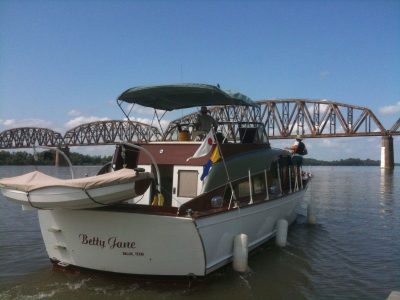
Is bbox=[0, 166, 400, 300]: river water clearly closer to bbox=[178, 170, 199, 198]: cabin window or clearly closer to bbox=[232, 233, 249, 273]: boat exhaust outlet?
bbox=[232, 233, 249, 273]: boat exhaust outlet

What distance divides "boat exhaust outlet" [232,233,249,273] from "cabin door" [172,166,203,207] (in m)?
1.28

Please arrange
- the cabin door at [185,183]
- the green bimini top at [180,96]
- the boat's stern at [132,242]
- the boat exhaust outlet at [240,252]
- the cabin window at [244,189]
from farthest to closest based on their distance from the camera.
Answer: the cabin window at [244,189]
the green bimini top at [180,96]
the cabin door at [185,183]
the boat exhaust outlet at [240,252]
the boat's stern at [132,242]

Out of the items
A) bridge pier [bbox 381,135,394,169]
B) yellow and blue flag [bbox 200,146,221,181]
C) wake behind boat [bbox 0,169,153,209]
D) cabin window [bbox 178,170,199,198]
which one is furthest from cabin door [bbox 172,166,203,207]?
bridge pier [bbox 381,135,394,169]

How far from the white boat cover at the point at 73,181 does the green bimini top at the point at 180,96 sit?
3.03 meters

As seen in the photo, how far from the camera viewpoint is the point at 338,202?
898 inches

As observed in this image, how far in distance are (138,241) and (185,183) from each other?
6.69 ft

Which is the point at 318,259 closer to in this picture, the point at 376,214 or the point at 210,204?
the point at 210,204

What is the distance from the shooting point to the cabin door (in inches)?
352

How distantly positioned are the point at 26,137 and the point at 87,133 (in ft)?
116

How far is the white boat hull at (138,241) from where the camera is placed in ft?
23.8

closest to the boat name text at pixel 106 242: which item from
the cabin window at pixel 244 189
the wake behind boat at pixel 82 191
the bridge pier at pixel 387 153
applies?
the wake behind boat at pixel 82 191

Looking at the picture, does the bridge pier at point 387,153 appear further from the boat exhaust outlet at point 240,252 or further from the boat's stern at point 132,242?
the boat's stern at point 132,242

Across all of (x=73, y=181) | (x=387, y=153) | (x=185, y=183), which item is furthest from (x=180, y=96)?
(x=387, y=153)

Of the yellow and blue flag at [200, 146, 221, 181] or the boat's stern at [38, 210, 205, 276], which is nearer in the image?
the boat's stern at [38, 210, 205, 276]
